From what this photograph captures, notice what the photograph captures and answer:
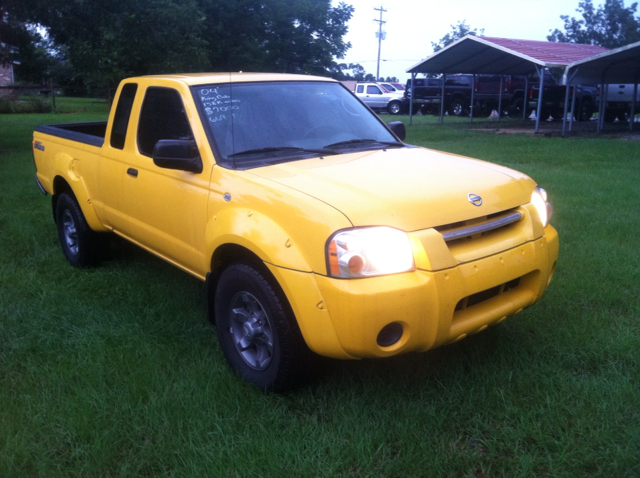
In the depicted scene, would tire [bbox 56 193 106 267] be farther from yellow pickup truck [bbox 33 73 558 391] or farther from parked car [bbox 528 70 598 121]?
parked car [bbox 528 70 598 121]

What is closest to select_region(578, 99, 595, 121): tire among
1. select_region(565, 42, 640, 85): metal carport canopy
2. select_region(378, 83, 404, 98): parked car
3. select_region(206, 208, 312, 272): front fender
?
select_region(565, 42, 640, 85): metal carport canopy

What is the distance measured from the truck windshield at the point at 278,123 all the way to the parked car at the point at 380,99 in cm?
2879

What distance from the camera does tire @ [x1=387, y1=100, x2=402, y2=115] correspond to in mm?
33031

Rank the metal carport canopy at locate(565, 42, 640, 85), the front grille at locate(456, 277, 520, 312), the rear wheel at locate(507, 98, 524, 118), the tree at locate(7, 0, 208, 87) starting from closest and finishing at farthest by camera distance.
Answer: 1. the front grille at locate(456, 277, 520, 312)
2. the tree at locate(7, 0, 208, 87)
3. the metal carport canopy at locate(565, 42, 640, 85)
4. the rear wheel at locate(507, 98, 524, 118)

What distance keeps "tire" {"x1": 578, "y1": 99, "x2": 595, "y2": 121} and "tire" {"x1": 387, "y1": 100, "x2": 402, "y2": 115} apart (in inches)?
404

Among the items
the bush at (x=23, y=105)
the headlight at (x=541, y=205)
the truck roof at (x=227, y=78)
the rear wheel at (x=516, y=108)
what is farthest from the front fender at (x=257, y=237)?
the bush at (x=23, y=105)

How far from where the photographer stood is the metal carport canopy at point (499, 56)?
19130 millimetres

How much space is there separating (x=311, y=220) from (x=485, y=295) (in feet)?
3.31

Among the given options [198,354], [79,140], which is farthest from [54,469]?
[79,140]

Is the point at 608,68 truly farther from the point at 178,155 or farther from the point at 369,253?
the point at 369,253

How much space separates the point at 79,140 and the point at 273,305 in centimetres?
320

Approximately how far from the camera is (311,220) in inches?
115

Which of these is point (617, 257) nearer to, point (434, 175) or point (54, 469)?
point (434, 175)

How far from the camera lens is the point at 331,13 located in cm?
4347
